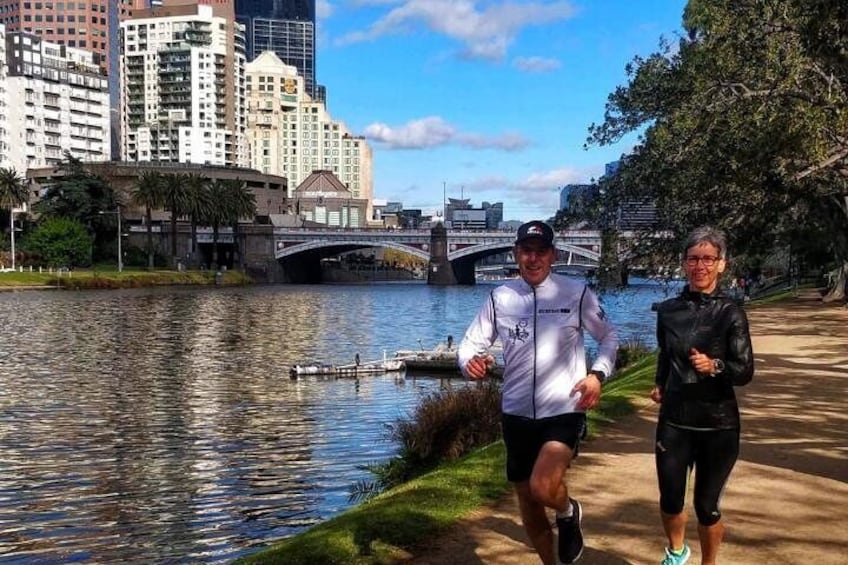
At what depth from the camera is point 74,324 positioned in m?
44.0

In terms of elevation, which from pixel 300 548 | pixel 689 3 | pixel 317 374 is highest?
pixel 689 3

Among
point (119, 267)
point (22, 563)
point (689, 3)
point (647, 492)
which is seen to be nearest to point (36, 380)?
point (22, 563)

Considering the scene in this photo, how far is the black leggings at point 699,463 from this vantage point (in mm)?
4871

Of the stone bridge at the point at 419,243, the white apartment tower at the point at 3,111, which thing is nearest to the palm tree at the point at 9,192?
the stone bridge at the point at 419,243

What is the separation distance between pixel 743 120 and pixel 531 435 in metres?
15.6

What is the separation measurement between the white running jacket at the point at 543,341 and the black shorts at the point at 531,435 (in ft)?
0.14

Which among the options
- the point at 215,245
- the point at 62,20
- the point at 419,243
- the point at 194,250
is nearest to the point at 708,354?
the point at 215,245

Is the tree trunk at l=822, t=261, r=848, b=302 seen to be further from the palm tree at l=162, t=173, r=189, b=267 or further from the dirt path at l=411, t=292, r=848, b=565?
the palm tree at l=162, t=173, r=189, b=267

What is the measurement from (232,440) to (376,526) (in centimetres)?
1132

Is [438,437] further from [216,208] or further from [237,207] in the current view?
[237,207]

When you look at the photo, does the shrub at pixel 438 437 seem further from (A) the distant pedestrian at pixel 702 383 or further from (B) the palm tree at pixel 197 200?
(B) the palm tree at pixel 197 200

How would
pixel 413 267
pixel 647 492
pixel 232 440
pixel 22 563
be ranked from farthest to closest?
pixel 413 267 < pixel 232 440 < pixel 22 563 < pixel 647 492

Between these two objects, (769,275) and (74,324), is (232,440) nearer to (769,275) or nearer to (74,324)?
(74,324)

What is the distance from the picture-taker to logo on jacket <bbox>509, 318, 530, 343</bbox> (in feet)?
16.7
